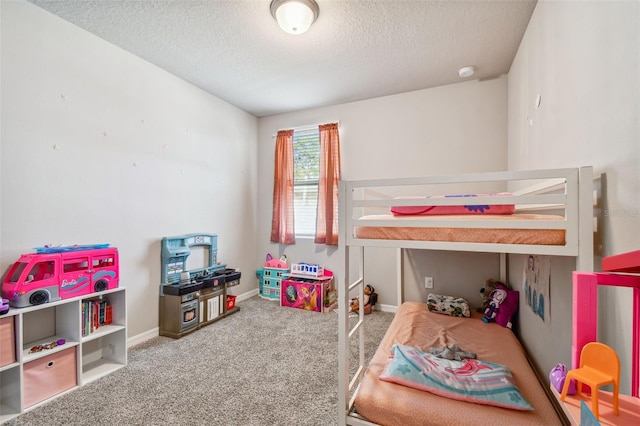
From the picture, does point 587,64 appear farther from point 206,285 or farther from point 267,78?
point 206,285

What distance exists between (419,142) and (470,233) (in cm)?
235

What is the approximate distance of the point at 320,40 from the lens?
234 centimetres

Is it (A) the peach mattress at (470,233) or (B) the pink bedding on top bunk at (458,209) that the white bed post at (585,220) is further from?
(B) the pink bedding on top bunk at (458,209)

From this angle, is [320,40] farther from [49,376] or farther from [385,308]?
[49,376]

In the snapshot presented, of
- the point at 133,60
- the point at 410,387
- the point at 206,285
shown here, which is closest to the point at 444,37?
the point at 410,387

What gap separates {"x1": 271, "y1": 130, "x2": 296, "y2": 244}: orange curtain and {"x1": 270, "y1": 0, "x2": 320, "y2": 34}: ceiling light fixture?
6.36 ft

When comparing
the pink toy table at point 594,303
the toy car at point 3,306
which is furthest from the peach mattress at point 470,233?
the toy car at point 3,306

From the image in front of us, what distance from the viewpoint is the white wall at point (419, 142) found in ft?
9.84

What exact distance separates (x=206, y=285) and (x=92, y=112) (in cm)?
180

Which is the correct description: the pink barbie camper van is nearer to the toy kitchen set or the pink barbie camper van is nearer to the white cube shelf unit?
the white cube shelf unit

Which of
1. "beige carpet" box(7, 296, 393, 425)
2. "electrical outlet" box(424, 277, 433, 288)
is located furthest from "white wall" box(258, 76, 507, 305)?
"beige carpet" box(7, 296, 393, 425)

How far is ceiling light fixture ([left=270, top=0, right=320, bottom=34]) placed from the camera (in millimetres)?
1873

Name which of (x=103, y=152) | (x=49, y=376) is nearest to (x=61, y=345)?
(x=49, y=376)

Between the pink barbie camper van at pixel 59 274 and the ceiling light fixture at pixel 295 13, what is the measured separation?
2122mm
